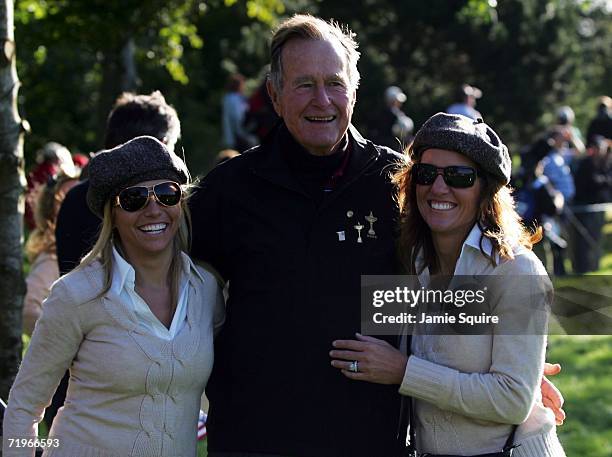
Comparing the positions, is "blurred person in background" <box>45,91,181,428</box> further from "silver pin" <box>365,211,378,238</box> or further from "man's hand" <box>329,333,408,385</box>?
"man's hand" <box>329,333,408,385</box>

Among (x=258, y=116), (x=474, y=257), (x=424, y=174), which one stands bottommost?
(x=474, y=257)

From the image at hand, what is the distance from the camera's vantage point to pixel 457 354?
3.61 metres

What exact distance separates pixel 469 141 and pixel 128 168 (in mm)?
1262

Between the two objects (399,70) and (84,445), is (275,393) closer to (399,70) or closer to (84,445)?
(84,445)

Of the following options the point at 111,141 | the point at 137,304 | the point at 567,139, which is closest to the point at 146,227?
the point at 137,304

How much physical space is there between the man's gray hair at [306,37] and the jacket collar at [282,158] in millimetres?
199

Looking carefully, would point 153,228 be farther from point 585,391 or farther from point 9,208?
point 585,391

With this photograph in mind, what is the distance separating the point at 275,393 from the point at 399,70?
97.8ft

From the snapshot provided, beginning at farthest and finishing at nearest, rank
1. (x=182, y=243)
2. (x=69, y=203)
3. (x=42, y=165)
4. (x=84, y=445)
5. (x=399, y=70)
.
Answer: (x=399, y=70), (x=42, y=165), (x=69, y=203), (x=182, y=243), (x=84, y=445)

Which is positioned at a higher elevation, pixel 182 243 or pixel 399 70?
pixel 399 70

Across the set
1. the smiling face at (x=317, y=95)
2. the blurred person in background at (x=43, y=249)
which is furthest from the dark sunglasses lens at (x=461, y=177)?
the blurred person in background at (x=43, y=249)

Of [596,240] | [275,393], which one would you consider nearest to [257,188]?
[275,393]

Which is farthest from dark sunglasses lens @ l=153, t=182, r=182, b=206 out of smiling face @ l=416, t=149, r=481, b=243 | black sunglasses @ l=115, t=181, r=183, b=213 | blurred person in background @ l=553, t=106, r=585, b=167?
blurred person in background @ l=553, t=106, r=585, b=167

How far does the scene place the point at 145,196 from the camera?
3748 millimetres
